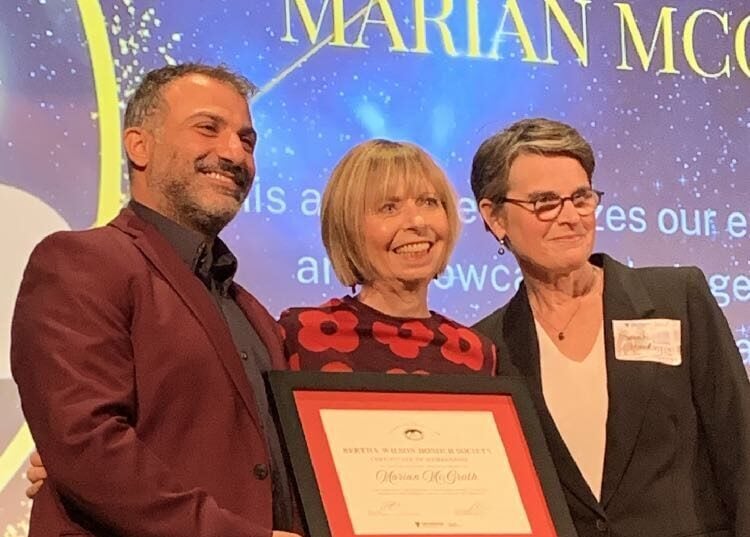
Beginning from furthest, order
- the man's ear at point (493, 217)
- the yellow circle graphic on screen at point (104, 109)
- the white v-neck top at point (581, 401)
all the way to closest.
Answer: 1. the yellow circle graphic on screen at point (104, 109)
2. the man's ear at point (493, 217)
3. the white v-neck top at point (581, 401)

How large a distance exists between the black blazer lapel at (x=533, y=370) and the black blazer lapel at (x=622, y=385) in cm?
5

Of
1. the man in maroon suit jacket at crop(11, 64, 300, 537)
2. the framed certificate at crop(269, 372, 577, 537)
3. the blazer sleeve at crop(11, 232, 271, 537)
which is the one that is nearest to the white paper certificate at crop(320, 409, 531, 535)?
the framed certificate at crop(269, 372, 577, 537)

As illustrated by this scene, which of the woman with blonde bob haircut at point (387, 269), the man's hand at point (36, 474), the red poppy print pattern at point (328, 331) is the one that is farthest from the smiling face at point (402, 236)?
the man's hand at point (36, 474)

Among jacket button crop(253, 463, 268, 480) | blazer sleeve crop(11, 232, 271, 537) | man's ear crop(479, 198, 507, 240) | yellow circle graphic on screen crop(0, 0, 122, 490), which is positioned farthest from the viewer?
yellow circle graphic on screen crop(0, 0, 122, 490)

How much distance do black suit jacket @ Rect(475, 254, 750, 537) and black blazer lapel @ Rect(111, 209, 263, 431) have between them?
0.59m

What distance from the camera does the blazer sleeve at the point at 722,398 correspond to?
236 centimetres

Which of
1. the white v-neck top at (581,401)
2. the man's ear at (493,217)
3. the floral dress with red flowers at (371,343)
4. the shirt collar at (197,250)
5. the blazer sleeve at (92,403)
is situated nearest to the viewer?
the blazer sleeve at (92,403)

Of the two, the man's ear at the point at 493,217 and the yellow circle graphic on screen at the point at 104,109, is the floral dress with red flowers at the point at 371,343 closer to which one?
the man's ear at the point at 493,217

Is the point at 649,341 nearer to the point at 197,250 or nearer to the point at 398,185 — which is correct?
the point at 398,185

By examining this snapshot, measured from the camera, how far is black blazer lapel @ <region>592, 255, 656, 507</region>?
2.38 metres

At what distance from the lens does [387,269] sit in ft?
7.74

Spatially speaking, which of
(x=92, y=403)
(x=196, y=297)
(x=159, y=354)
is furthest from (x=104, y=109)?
(x=92, y=403)

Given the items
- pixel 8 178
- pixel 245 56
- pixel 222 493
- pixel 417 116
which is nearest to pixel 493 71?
pixel 417 116

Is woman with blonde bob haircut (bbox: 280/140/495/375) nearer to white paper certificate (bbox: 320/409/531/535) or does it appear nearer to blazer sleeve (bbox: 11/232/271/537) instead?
white paper certificate (bbox: 320/409/531/535)
